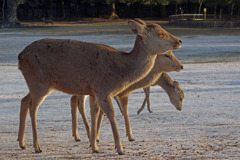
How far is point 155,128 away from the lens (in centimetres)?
992

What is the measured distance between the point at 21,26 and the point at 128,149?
47661 mm

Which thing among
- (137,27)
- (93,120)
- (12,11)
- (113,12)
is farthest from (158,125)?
(113,12)

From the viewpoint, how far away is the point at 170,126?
33.0 feet

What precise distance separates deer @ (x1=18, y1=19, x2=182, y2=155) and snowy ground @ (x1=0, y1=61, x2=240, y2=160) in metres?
0.53

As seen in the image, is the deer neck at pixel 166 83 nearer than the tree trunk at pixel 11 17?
Yes

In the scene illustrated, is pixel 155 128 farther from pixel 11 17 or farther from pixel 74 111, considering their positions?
pixel 11 17

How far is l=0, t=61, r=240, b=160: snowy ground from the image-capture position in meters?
8.13

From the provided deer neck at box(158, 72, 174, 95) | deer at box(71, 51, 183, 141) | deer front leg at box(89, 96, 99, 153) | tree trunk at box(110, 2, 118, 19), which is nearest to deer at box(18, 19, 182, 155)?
deer front leg at box(89, 96, 99, 153)

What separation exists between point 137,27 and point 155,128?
2922 millimetres

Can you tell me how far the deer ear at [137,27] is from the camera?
24.5 feet

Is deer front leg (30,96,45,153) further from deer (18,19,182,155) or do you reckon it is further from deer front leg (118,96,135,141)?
deer front leg (118,96,135,141)

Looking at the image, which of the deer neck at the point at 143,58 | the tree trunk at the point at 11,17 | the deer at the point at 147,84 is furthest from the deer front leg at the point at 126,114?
the tree trunk at the point at 11,17

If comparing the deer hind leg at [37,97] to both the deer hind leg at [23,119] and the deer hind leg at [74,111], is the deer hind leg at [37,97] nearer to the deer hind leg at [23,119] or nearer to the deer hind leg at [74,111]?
the deer hind leg at [23,119]

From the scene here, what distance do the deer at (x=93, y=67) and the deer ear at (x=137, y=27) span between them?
1 cm
